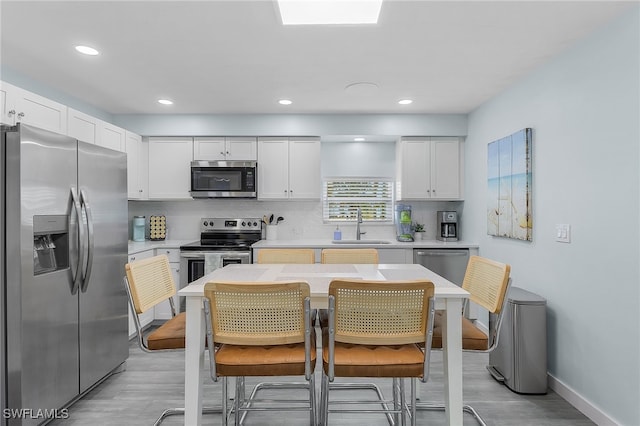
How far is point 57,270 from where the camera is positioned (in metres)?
2.26

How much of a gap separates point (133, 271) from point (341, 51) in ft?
6.51

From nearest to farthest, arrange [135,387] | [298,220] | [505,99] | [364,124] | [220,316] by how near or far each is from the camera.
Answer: [220,316]
[135,387]
[505,99]
[364,124]
[298,220]

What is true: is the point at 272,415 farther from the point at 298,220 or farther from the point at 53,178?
the point at 298,220

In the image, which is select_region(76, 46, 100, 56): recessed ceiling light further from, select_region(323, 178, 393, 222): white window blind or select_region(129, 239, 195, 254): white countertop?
select_region(323, 178, 393, 222): white window blind

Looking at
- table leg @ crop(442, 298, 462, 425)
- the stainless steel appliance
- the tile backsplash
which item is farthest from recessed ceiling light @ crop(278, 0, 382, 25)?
the tile backsplash

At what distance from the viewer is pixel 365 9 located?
87.8 inches

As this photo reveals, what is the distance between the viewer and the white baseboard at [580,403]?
87.4 inches

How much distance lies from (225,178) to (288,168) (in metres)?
0.76

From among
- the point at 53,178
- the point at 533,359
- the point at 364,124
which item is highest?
the point at 364,124

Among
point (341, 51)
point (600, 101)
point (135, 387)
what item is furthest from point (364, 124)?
point (135, 387)

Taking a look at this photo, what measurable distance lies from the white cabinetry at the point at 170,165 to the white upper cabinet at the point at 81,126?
3.06ft

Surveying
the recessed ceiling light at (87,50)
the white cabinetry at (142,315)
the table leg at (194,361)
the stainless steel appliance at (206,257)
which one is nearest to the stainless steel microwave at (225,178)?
the stainless steel appliance at (206,257)

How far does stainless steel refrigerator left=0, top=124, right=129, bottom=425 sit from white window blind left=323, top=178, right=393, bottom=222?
267 centimetres

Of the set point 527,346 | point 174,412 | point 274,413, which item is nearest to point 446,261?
point 527,346
